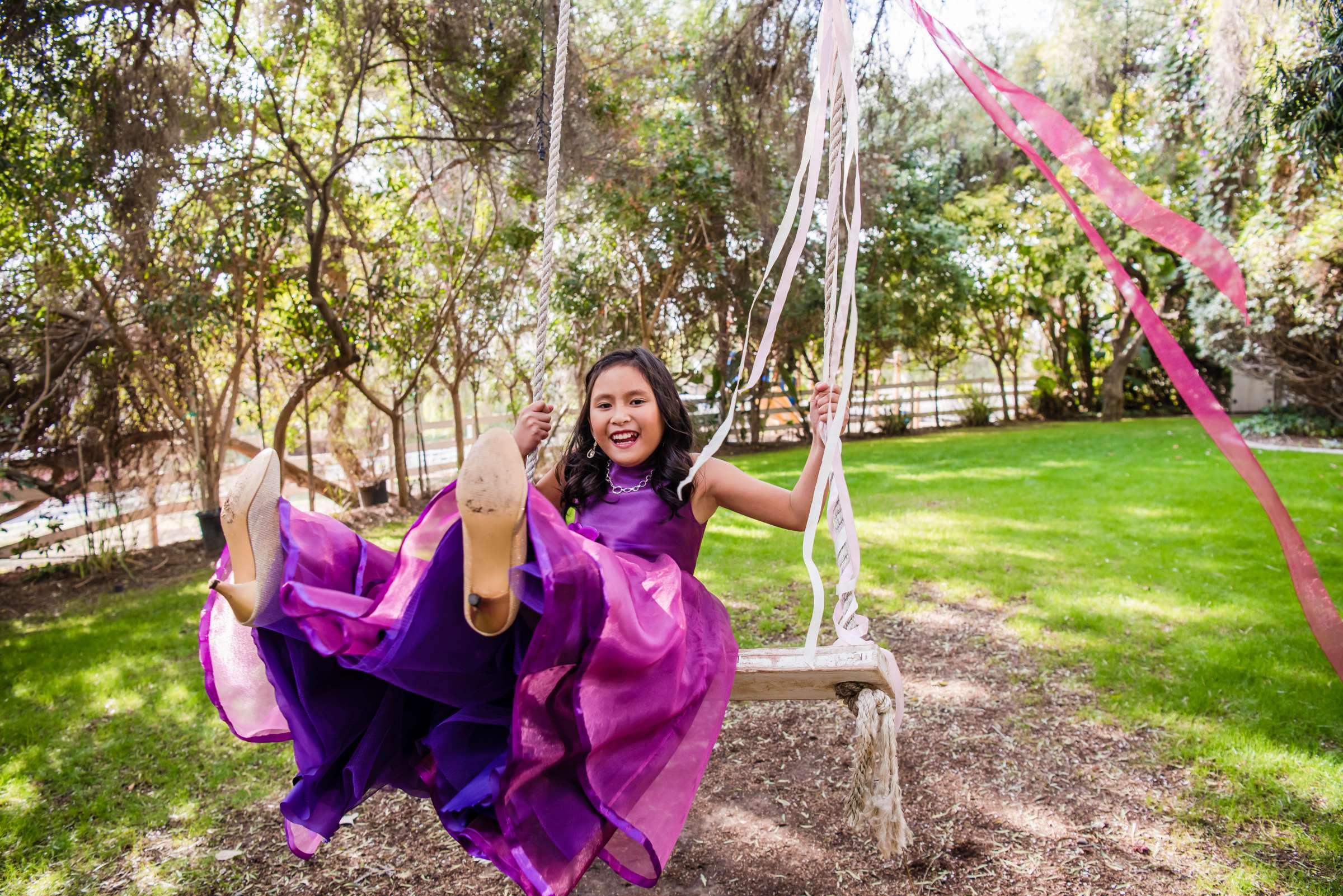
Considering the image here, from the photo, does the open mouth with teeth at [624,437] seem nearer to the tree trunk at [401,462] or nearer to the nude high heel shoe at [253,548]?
the nude high heel shoe at [253,548]

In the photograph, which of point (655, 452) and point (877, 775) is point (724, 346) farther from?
point (877, 775)

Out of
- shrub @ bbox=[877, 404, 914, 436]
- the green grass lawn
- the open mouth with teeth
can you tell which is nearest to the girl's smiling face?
the open mouth with teeth

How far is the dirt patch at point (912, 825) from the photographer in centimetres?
174

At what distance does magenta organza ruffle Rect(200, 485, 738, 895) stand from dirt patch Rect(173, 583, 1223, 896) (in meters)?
0.64

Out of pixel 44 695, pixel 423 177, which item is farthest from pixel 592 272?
pixel 44 695

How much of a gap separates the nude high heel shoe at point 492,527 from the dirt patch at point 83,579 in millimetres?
4039

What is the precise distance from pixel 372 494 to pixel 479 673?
5.61 meters

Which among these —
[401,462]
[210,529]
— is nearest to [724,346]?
[401,462]

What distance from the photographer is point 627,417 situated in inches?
68.7

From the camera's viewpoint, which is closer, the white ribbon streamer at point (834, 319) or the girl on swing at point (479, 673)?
the girl on swing at point (479, 673)

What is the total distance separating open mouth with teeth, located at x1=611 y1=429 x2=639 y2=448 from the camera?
1759 millimetres

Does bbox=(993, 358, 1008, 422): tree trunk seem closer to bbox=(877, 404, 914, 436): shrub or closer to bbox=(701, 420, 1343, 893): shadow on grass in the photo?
bbox=(877, 404, 914, 436): shrub

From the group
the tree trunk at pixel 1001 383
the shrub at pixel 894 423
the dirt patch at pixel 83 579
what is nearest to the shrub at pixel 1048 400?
the tree trunk at pixel 1001 383

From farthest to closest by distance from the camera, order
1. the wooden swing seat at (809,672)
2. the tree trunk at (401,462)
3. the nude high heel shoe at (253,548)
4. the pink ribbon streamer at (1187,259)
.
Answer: the tree trunk at (401,462) → the wooden swing seat at (809,672) → the pink ribbon streamer at (1187,259) → the nude high heel shoe at (253,548)
